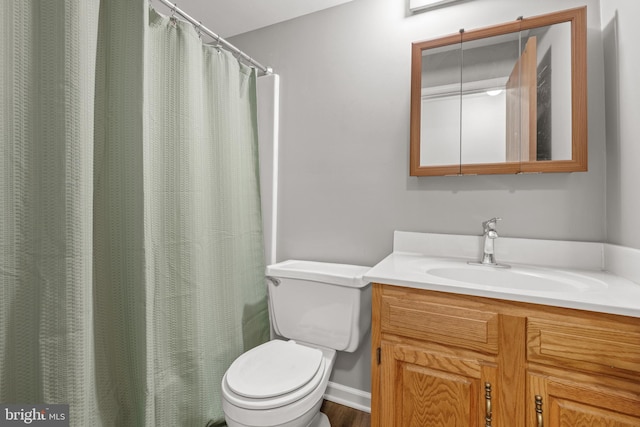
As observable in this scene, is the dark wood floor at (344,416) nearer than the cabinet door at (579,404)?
No

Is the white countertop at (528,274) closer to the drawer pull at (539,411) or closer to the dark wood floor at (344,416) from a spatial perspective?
the drawer pull at (539,411)

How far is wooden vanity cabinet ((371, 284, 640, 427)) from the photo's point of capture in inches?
30.8

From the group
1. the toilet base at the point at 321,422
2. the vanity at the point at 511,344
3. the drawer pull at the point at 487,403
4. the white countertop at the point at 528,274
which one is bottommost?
the toilet base at the point at 321,422

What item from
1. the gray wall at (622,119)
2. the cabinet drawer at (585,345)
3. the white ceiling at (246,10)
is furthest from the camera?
the white ceiling at (246,10)

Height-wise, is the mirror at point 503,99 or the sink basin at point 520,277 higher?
the mirror at point 503,99

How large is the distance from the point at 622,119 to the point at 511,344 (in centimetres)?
96

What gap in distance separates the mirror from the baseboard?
4.08ft

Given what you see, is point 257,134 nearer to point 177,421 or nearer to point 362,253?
point 362,253

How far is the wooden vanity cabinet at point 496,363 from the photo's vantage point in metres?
0.78

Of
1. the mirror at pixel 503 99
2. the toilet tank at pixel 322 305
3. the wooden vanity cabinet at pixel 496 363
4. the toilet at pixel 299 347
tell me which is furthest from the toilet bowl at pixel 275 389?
the mirror at pixel 503 99

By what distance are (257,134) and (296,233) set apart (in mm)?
658

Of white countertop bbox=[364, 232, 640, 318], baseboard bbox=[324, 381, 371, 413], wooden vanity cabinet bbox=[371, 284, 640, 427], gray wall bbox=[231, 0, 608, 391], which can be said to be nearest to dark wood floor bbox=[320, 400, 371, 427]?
baseboard bbox=[324, 381, 371, 413]

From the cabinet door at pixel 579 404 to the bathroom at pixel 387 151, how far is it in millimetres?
537

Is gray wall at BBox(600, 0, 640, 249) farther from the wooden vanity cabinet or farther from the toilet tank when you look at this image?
the toilet tank
